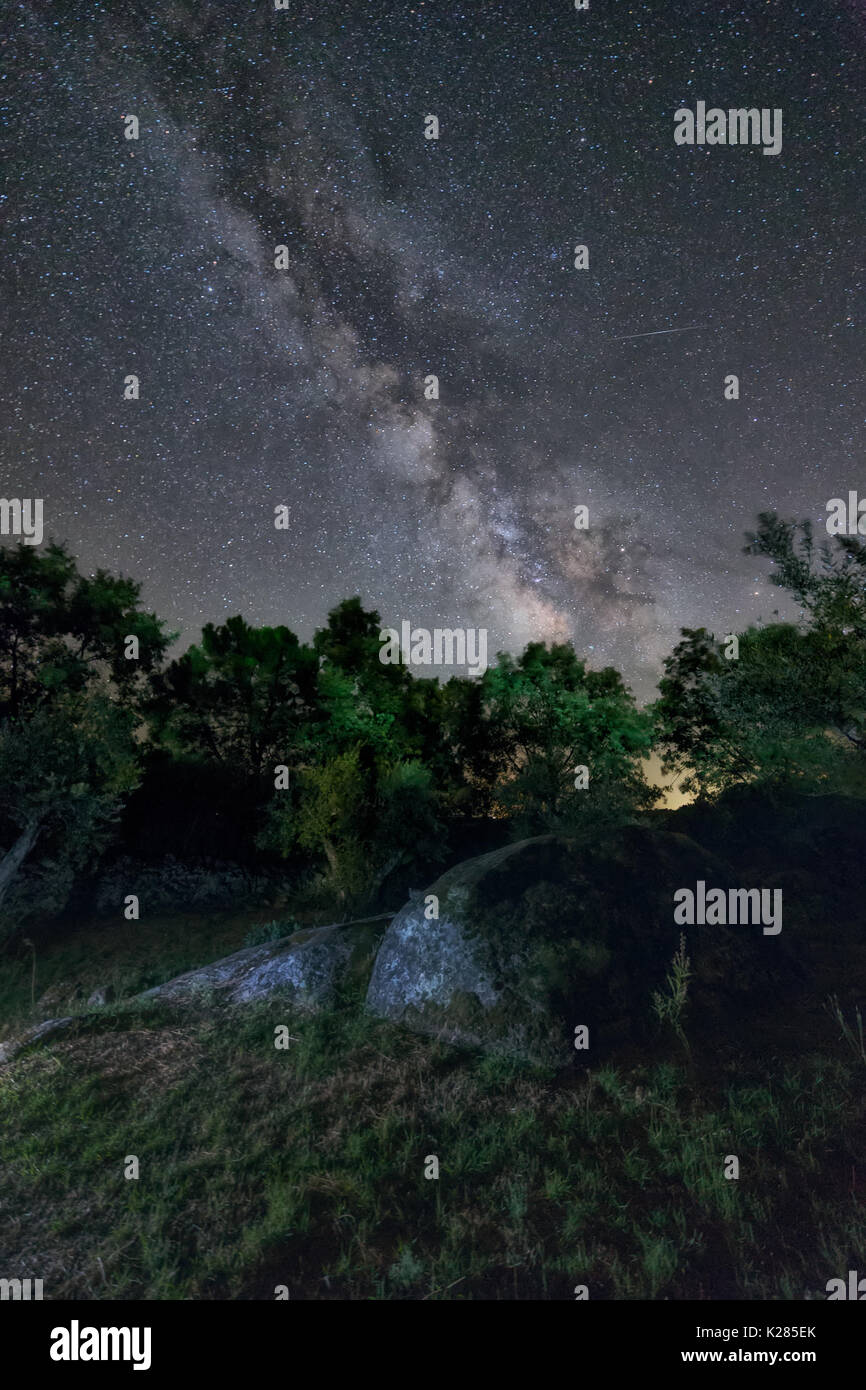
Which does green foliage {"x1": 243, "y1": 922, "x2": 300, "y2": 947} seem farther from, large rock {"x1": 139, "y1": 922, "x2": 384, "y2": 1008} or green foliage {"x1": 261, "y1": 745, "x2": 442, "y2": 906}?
green foliage {"x1": 261, "y1": 745, "x2": 442, "y2": 906}

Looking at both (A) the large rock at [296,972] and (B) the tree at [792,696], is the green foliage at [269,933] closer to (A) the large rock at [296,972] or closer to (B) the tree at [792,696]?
(A) the large rock at [296,972]

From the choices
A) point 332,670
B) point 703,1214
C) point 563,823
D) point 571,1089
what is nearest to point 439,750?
point 332,670

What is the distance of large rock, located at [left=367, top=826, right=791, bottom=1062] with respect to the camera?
32.9ft

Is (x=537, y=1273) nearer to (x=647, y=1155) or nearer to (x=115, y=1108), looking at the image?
(x=647, y=1155)

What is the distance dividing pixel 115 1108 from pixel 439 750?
1244 inches

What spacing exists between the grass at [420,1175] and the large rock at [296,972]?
2.35m

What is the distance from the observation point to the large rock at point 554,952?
10031mm

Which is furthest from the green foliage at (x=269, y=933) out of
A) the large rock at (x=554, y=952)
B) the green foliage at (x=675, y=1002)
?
the green foliage at (x=675, y=1002)

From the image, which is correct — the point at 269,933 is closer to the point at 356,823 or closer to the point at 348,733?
the point at 356,823

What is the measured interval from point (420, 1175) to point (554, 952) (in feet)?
15.1

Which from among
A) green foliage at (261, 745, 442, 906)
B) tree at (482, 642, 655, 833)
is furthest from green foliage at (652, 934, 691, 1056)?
green foliage at (261, 745, 442, 906)

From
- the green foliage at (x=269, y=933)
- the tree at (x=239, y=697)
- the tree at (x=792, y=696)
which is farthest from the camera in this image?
the tree at (x=239, y=697)

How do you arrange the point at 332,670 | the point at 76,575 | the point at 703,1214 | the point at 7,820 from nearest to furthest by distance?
the point at 703,1214 < the point at 7,820 < the point at 76,575 < the point at 332,670

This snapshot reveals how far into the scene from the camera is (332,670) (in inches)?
1447
